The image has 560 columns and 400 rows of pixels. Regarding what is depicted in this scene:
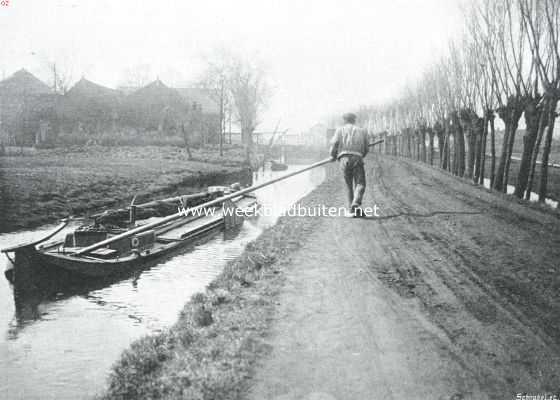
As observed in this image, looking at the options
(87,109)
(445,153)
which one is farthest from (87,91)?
(445,153)

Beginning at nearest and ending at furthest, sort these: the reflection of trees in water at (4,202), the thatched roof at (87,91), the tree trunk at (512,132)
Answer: the reflection of trees in water at (4,202)
the tree trunk at (512,132)
the thatched roof at (87,91)

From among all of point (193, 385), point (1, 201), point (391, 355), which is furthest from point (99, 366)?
point (1, 201)

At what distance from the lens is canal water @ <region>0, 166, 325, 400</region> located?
17.7ft

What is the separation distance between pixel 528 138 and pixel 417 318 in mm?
13386

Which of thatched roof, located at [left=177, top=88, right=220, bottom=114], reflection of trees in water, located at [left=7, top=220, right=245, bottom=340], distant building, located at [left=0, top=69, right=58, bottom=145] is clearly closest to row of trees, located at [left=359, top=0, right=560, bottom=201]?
reflection of trees in water, located at [left=7, top=220, right=245, bottom=340]

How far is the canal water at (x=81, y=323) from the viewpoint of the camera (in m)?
5.40

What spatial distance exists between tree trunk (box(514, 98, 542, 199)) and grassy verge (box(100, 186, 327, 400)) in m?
12.3

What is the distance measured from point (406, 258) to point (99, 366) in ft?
14.7

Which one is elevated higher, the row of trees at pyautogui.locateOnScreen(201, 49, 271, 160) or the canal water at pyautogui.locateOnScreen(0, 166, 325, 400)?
the row of trees at pyautogui.locateOnScreen(201, 49, 271, 160)

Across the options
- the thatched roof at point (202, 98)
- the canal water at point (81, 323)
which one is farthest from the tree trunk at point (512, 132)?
the thatched roof at point (202, 98)

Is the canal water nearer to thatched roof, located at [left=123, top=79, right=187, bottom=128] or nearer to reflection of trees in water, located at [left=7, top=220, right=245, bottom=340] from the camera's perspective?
reflection of trees in water, located at [left=7, top=220, right=245, bottom=340]

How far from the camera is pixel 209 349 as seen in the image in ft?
13.7

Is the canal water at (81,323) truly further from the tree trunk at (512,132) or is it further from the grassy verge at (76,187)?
the tree trunk at (512,132)

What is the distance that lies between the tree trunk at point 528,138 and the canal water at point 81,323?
1083cm
